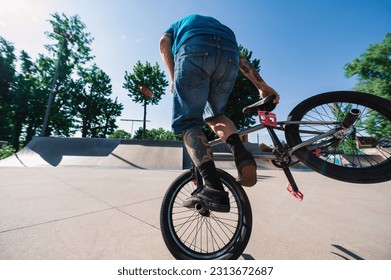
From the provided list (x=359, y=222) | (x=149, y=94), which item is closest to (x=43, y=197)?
(x=359, y=222)

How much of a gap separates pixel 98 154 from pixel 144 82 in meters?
20.5

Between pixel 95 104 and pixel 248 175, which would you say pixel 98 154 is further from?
pixel 95 104

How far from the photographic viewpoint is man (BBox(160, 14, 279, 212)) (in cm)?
117

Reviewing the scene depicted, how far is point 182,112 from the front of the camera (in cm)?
126

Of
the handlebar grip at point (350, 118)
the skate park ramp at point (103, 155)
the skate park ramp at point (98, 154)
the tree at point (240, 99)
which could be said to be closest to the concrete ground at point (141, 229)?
the handlebar grip at point (350, 118)

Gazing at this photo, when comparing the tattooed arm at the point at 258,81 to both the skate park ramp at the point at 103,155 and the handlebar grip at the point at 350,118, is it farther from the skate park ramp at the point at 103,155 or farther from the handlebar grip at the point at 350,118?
the skate park ramp at the point at 103,155

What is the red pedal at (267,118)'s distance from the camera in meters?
1.49

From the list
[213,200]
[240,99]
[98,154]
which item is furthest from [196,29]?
[240,99]

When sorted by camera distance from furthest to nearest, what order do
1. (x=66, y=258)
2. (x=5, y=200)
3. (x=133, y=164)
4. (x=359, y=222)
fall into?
(x=133, y=164)
(x=5, y=200)
(x=359, y=222)
(x=66, y=258)

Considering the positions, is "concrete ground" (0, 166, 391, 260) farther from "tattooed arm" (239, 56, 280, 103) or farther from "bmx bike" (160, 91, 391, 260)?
"tattooed arm" (239, 56, 280, 103)

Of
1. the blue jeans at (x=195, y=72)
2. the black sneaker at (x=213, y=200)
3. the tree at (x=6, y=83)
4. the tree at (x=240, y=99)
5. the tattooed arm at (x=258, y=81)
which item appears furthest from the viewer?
the tree at (x=6, y=83)

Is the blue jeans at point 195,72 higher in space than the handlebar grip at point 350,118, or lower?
higher
